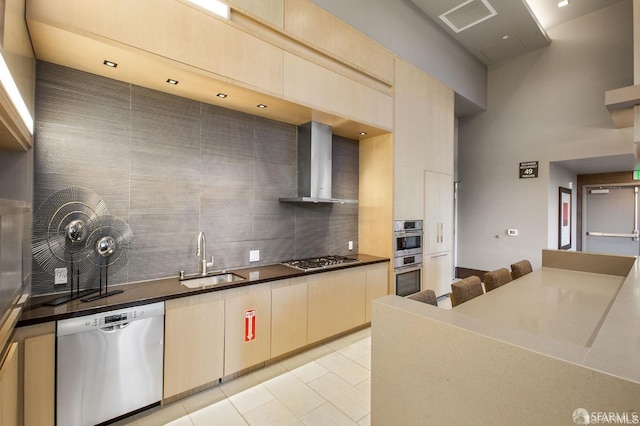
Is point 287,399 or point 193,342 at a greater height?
point 193,342

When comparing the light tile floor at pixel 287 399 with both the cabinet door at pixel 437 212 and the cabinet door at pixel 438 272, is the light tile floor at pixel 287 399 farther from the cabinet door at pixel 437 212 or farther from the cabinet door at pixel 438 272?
the cabinet door at pixel 437 212

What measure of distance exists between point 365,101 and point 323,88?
0.64m

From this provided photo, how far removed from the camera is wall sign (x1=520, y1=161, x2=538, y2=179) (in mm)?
4977

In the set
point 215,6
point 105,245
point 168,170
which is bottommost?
point 105,245

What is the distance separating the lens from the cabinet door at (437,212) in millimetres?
4137

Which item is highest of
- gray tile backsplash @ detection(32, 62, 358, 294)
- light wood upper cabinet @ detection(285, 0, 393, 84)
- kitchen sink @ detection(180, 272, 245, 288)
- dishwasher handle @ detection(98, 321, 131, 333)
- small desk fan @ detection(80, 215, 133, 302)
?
light wood upper cabinet @ detection(285, 0, 393, 84)

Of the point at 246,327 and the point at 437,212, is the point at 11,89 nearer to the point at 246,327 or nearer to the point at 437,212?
the point at 246,327

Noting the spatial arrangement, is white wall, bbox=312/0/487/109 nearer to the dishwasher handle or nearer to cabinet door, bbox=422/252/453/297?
cabinet door, bbox=422/252/453/297

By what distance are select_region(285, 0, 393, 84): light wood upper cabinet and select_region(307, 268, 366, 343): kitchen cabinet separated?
2343mm

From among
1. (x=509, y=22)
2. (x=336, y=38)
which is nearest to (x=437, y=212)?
(x=336, y=38)

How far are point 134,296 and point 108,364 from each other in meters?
0.42

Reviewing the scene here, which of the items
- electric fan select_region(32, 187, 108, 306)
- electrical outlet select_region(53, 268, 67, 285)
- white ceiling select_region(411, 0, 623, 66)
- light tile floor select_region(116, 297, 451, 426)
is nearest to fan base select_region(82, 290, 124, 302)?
electric fan select_region(32, 187, 108, 306)

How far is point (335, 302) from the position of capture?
9.98 feet

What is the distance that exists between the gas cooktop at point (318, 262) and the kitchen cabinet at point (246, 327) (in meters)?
0.55
